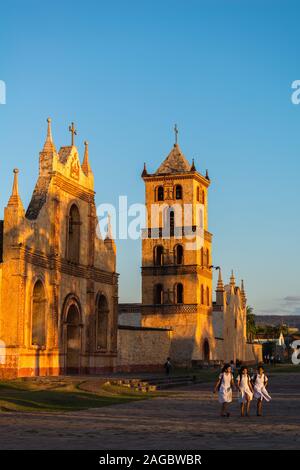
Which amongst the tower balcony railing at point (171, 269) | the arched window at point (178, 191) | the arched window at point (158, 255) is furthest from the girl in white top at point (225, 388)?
the arched window at point (178, 191)

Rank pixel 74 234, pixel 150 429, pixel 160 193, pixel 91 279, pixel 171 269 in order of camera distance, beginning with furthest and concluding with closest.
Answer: pixel 160 193 < pixel 171 269 < pixel 91 279 < pixel 74 234 < pixel 150 429

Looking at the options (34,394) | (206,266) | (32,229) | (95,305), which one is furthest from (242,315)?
(34,394)

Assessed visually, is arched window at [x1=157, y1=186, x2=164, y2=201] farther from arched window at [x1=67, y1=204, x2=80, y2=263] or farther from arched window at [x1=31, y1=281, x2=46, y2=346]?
arched window at [x1=31, y1=281, x2=46, y2=346]

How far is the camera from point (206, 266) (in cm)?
7069

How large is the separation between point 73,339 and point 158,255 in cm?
2768

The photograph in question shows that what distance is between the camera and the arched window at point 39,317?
3872cm

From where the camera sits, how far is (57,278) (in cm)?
3994

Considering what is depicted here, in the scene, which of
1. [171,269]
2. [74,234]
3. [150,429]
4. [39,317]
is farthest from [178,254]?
[150,429]

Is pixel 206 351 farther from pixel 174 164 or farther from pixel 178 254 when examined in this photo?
pixel 174 164

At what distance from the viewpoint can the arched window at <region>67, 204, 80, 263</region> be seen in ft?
142

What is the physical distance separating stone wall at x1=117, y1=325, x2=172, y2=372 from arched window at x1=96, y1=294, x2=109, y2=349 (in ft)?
12.6

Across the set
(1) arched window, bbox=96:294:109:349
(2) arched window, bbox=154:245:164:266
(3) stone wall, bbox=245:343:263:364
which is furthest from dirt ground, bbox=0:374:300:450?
(3) stone wall, bbox=245:343:263:364
